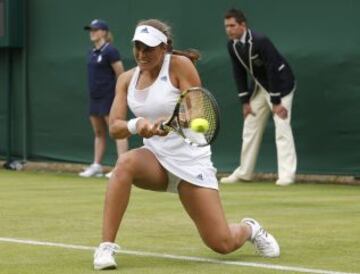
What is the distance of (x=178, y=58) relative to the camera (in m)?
6.20

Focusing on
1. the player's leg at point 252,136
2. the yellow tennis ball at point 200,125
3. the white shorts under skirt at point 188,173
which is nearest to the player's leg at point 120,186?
the white shorts under skirt at point 188,173

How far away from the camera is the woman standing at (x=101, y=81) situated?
41.9ft

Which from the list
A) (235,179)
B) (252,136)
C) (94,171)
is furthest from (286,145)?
(94,171)

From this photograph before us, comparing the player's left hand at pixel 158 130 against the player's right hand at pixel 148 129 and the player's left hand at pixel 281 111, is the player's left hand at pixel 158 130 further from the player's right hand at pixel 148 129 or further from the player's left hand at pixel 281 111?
the player's left hand at pixel 281 111

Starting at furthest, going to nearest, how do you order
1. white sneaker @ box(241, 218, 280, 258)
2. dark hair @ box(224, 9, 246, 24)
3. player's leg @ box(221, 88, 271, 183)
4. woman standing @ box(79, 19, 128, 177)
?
1. woman standing @ box(79, 19, 128, 177)
2. player's leg @ box(221, 88, 271, 183)
3. dark hair @ box(224, 9, 246, 24)
4. white sneaker @ box(241, 218, 280, 258)

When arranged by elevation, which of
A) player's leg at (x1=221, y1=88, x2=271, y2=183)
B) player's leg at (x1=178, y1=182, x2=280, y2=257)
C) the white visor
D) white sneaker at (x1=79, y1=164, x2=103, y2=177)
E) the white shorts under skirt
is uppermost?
the white visor

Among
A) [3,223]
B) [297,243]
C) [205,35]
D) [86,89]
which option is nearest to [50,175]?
[86,89]

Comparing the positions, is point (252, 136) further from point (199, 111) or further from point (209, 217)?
point (199, 111)

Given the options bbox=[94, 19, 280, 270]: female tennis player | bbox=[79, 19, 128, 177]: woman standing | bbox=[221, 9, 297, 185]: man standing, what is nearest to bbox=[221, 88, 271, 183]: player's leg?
bbox=[221, 9, 297, 185]: man standing

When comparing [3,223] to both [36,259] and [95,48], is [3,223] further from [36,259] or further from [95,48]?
[95,48]

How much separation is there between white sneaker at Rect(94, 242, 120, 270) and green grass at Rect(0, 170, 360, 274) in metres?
0.08

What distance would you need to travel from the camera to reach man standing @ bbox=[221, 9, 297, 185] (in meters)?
11.5

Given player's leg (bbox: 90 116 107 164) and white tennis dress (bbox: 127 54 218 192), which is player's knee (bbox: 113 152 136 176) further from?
player's leg (bbox: 90 116 107 164)

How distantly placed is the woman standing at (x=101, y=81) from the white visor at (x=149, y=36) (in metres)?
6.77
